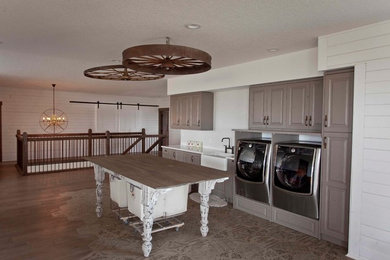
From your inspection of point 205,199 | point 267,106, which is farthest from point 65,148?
point 267,106

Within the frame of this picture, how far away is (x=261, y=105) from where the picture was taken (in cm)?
441

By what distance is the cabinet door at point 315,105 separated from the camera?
144 inches

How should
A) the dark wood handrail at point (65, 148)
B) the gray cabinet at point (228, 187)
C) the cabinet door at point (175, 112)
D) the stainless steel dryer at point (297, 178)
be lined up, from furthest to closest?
the dark wood handrail at point (65, 148) → the cabinet door at point (175, 112) → the gray cabinet at point (228, 187) → the stainless steel dryer at point (297, 178)

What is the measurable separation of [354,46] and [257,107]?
173cm

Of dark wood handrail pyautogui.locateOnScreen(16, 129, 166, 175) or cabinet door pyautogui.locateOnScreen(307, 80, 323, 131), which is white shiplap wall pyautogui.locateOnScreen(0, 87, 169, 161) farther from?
cabinet door pyautogui.locateOnScreen(307, 80, 323, 131)

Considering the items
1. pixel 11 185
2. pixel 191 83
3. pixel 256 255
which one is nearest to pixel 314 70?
pixel 256 255

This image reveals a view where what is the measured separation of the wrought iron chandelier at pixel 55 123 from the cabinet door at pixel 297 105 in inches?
311

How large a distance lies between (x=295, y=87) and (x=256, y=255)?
2.33m

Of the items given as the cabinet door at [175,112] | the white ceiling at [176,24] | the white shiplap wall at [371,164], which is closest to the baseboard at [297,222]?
the white shiplap wall at [371,164]

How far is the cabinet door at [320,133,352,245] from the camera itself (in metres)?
3.19

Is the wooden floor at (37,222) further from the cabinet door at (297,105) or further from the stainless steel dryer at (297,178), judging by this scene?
the cabinet door at (297,105)

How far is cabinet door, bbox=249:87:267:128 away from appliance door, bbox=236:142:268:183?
380mm

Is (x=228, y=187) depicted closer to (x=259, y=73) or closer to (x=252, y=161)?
(x=252, y=161)

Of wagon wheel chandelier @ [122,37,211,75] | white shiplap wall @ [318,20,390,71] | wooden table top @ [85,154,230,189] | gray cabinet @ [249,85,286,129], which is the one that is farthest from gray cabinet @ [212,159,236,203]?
white shiplap wall @ [318,20,390,71]
